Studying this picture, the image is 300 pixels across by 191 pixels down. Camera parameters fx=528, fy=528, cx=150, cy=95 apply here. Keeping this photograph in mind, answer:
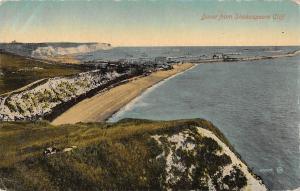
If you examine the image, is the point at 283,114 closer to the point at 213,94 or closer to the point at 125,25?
the point at 213,94

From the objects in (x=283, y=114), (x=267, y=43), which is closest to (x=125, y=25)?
(x=267, y=43)

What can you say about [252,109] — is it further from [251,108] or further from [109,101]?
[109,101]

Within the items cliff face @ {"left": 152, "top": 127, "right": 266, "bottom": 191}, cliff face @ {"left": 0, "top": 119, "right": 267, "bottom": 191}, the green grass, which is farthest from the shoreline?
the green grass

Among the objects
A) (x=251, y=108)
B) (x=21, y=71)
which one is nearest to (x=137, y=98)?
(x=251, y=108)

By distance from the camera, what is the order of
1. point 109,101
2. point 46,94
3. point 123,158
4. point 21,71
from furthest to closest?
point 21,71 < point 46,94 < point 109,101 < point 123,158

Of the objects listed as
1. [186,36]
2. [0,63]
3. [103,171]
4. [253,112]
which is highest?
[186,36]
